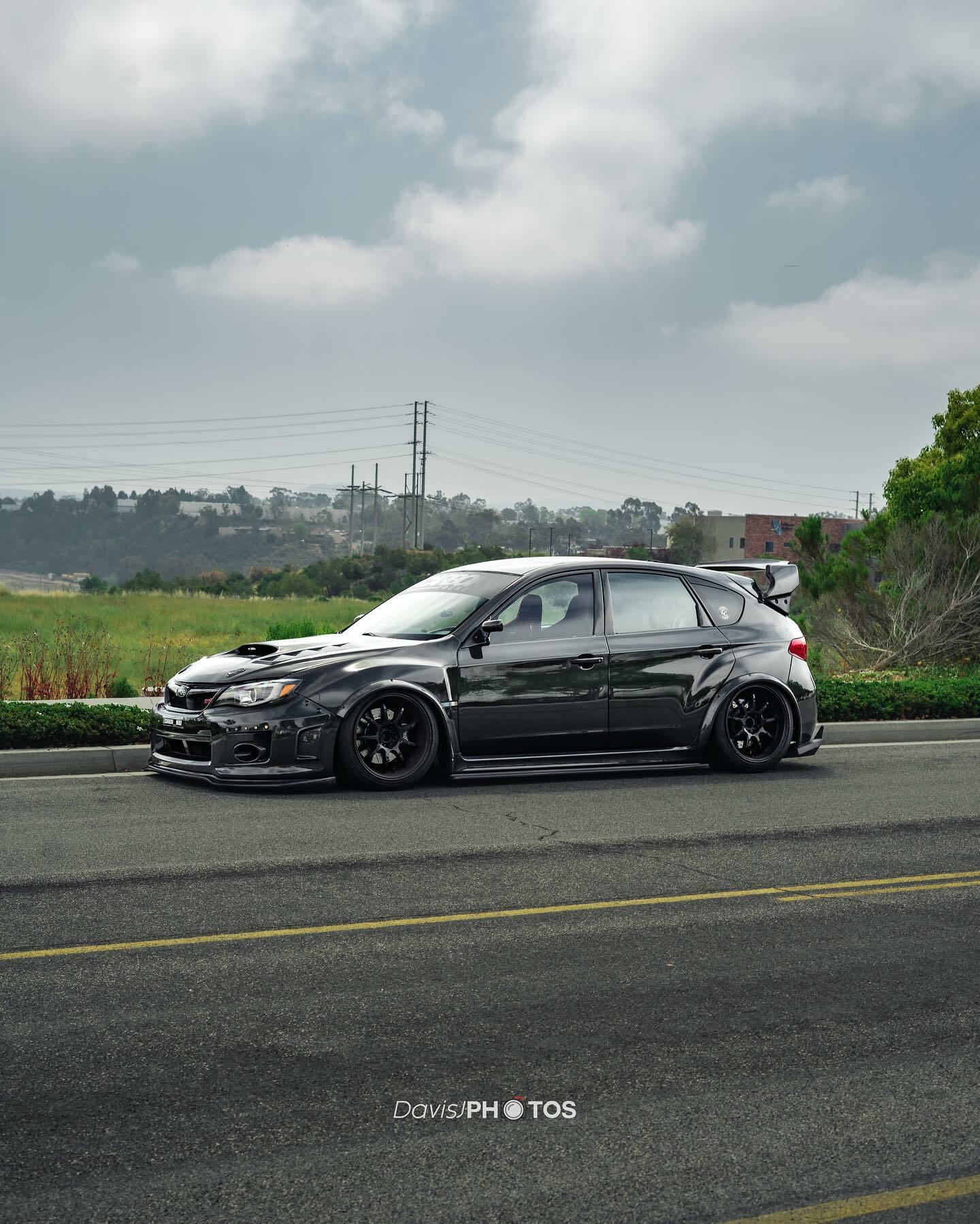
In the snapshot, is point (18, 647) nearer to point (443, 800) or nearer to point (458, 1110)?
point (443, 800)

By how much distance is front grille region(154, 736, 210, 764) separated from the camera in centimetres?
988

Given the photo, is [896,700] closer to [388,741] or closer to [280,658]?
[388,741]

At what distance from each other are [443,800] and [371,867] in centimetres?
223

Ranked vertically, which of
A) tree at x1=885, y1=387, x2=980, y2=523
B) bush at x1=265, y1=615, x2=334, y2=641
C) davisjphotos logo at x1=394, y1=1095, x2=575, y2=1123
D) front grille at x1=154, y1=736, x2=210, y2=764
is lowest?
davisjphotos logo at x1=394, y1=1095, x2=575, y2=1123

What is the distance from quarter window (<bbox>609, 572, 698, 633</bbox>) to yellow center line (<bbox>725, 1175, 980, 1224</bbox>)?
721 centimetres

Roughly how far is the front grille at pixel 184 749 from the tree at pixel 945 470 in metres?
17.2

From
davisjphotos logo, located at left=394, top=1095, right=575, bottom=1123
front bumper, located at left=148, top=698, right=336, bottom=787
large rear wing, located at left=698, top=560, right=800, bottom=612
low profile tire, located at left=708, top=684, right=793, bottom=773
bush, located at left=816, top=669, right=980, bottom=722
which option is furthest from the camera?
bush, located at left=816, top=669, right=980, bottom=722

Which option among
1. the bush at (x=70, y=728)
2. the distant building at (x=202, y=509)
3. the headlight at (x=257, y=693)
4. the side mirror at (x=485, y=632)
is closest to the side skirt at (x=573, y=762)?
the side mirror at (x=485, y=632)

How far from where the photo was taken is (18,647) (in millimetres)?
17391

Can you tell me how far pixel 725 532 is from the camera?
12044 centimetres

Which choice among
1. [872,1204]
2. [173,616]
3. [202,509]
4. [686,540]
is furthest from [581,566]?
[202,509]

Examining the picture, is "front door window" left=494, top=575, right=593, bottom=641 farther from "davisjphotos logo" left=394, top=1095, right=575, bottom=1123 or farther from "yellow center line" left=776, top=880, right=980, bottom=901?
"davisjphotos logo" left=394, top=1095, right=575, bottom=1123

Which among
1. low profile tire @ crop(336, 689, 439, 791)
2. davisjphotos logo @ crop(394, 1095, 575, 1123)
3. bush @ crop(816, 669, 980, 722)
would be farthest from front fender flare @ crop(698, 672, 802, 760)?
davisjphotos logo @ crop(394, 1095, 575, 1123)

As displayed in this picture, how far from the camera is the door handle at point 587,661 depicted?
10438mm
